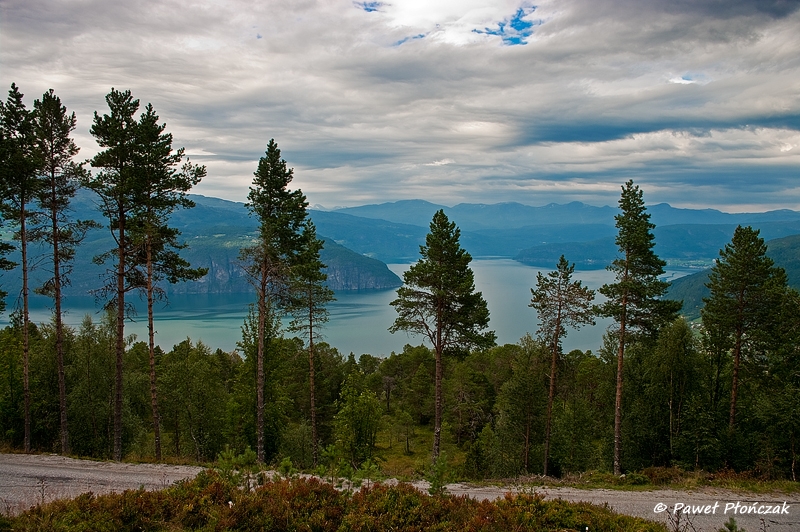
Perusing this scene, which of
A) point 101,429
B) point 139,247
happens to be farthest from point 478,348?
point 101,429

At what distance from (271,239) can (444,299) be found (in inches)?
299

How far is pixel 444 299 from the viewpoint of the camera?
19844mm

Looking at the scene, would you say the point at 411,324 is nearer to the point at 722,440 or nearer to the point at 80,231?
the point at 80,231

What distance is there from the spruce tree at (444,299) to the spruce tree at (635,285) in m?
5.97

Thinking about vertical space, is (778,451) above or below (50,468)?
below

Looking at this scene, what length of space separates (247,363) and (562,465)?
64.3 ft

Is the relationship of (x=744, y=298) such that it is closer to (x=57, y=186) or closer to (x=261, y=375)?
(x=261, y=375)

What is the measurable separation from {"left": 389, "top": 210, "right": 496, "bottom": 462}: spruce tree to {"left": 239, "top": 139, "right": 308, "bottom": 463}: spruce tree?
16.3ft

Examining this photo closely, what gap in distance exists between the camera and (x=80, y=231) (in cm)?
1655

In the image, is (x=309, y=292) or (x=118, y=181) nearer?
(x=118, y=181)

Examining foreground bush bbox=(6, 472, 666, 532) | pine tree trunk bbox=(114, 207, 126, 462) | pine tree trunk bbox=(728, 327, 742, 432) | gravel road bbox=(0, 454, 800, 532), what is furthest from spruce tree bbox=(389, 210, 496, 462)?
foreground bush bbox=(6, 472, 666, 532)

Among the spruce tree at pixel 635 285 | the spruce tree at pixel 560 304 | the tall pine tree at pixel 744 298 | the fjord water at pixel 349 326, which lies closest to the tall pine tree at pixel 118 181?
the spruce tree at pixel 560 304

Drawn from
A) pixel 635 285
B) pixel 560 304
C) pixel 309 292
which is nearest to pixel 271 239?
pixel 309 292

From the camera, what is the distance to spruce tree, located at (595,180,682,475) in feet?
66.1
